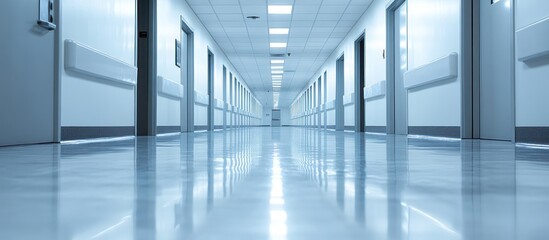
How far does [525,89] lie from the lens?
391 centimetres

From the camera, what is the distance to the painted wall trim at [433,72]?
5.28 m

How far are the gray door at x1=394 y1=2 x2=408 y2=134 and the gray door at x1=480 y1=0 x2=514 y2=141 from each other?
2.47 meters

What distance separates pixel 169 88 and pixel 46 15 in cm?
396

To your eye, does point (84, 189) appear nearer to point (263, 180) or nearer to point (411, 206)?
point (263, 180)

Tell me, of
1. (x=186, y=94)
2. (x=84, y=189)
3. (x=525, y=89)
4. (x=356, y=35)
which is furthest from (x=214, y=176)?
(x=356, y=35)

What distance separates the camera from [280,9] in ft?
31.9

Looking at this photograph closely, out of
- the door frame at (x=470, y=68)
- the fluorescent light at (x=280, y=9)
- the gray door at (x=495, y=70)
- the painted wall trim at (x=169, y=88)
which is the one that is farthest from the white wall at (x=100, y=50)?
the gray door at (x=495, y=70)

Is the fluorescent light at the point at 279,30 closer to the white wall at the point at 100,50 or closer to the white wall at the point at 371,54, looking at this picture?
the white wall at the point at 371,54

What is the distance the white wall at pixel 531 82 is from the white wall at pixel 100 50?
4384 millimetres

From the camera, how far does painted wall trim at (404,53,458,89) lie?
5.28 m

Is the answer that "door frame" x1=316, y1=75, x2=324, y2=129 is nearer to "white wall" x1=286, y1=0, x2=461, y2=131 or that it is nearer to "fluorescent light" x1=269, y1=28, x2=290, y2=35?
"fluorescent light" x1=269, y1=28, x2=290, y2=35

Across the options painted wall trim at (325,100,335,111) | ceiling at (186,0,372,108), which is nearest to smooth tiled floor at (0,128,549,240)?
ceiling at (186,0,372,108)

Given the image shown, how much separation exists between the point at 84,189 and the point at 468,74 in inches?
197

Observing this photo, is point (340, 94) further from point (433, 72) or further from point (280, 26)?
point (433, 72)
